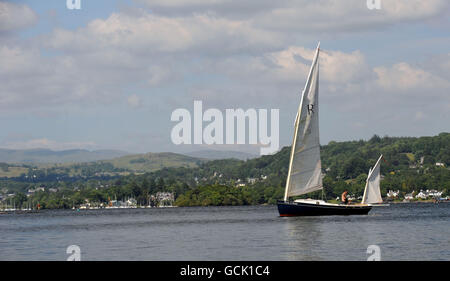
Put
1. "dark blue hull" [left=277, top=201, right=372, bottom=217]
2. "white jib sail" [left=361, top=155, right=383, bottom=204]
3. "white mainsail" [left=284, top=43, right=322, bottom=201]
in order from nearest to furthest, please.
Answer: "white mainsail" [left=284, top=43, right=322, bottom=201]
"dark blue hull" [left=277, top=201, right=372, bottom=217]
"white jib sail" [left=361, top=155, right=383, bottom=204]

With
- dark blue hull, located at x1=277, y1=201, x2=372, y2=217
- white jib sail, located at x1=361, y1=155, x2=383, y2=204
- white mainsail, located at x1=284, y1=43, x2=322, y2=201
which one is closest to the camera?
white mainsail, located at x1=284, y1=43, x2=322, y2=201

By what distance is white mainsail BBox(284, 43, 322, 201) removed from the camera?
10212 cm

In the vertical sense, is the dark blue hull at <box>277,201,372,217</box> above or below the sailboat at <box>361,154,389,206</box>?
below

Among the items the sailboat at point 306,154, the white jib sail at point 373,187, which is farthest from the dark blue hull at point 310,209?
the white jib sail at point 373,187

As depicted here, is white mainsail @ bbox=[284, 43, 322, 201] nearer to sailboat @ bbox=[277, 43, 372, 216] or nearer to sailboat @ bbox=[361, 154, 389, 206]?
sailboat @ bbox=[277, 43, 372, 216]

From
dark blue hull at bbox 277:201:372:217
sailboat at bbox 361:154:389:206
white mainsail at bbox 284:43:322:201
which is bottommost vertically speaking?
dark blue hull at bbox 277:201:372:217

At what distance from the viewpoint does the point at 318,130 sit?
10431 centimetres

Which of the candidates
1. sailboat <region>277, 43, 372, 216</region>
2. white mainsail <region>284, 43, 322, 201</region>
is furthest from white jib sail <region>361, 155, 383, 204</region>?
white mainsail <region>284, 43, 322, 201</region>

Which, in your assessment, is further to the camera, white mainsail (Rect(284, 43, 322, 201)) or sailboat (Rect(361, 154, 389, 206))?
sailboat (Rect(361, 154, 389, 206))

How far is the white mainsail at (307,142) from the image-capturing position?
335ft
